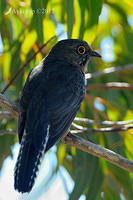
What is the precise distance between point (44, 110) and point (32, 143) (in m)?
0.43

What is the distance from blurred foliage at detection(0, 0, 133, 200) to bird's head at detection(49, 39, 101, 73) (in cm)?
16

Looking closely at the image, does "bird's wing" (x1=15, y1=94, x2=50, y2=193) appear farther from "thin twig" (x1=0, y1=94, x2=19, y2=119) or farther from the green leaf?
the green leaf

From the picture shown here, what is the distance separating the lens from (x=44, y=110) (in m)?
4.44

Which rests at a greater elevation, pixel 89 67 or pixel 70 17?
pixel 70 17

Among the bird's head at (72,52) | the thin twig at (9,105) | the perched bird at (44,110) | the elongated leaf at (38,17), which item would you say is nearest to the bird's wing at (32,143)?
the perched bird at (44,110)

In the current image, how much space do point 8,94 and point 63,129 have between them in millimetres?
1858

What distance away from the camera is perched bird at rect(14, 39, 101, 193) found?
160 inches

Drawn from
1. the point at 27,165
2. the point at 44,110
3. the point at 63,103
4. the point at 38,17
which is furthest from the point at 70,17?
the point at 27,165

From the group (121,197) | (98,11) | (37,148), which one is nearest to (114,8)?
(98,11)

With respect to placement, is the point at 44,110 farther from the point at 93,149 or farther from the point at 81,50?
the point at 81,50

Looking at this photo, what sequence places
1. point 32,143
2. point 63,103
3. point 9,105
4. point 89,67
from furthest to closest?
1. point 89,67
2. point 63,103
3. point 9,105
4. point 32,143

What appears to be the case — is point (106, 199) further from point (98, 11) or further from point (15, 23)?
point (15, 23)

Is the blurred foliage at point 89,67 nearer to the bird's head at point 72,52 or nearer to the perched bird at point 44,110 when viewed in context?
the bird's head at point 72,52

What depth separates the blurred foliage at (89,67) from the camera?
16.5 feet
